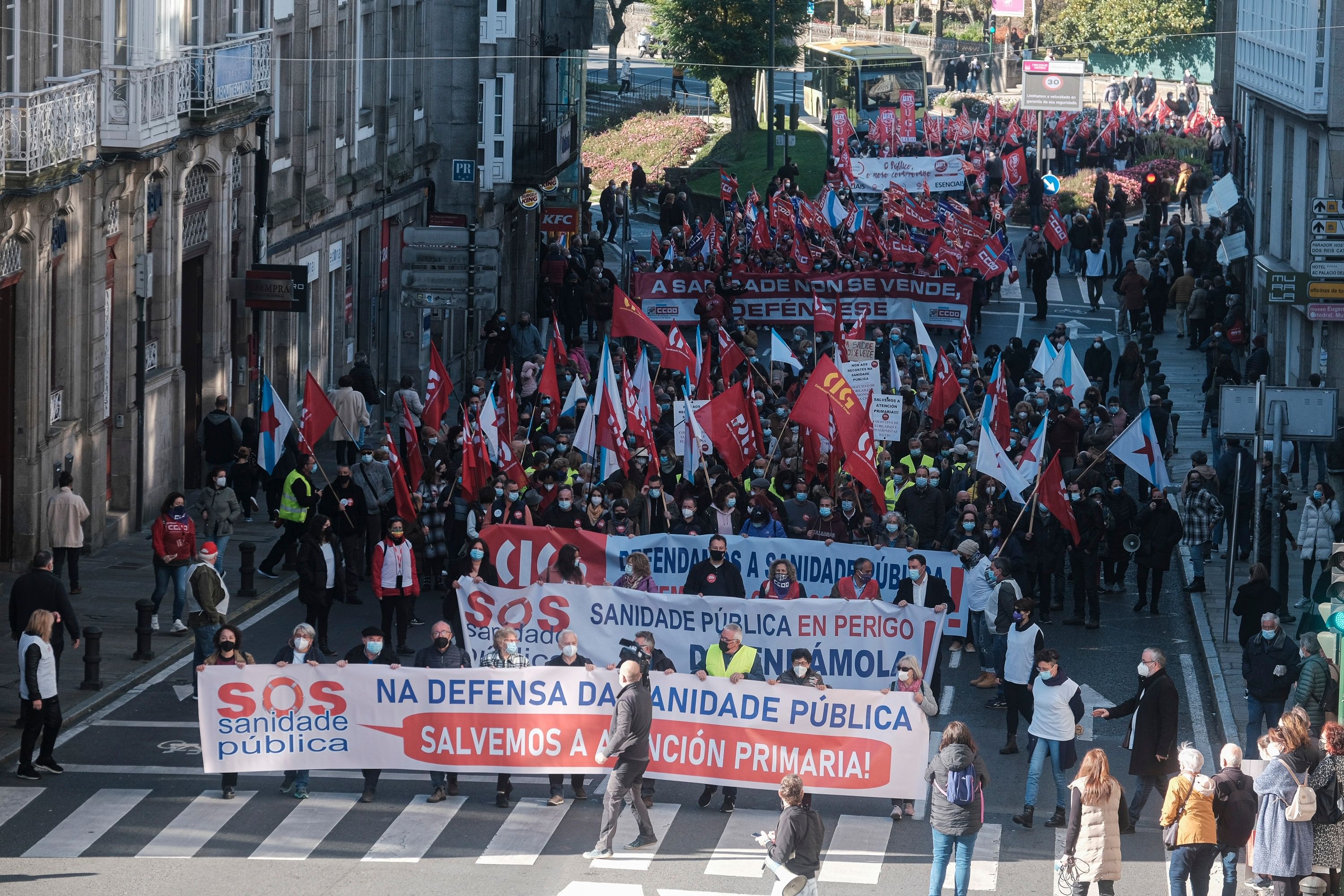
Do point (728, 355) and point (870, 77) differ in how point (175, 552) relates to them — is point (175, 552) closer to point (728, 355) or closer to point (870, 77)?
point (728, 355)

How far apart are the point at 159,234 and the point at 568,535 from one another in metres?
9.78

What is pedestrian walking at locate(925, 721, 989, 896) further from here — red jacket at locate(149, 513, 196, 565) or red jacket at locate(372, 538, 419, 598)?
red jacket at locate(149, 513, 196, 565)

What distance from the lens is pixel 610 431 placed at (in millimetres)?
25641

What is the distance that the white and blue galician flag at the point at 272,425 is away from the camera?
2608cm

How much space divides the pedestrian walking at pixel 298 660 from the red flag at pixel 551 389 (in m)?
10.7

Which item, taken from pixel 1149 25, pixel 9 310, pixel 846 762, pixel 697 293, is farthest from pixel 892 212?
pixel 1149 25

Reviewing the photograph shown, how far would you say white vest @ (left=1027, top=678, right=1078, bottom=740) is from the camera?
56.1 ft

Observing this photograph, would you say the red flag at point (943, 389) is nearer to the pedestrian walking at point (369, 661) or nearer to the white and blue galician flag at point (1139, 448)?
the white and blue galician flag at point (1139, 448)

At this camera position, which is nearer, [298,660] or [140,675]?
[298,660]

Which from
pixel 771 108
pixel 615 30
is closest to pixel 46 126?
pixel 771 108

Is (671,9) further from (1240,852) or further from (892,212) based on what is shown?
(1240,852)

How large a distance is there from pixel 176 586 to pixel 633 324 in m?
9.45

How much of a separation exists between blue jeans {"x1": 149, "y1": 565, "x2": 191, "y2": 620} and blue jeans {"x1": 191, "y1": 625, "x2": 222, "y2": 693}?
2815mm

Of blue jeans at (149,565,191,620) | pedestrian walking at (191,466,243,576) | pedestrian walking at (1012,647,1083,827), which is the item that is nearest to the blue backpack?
pedestrian walking at (1012,647,1083,827)
